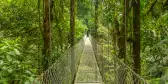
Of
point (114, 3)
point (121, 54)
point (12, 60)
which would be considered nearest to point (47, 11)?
point (121, 54)

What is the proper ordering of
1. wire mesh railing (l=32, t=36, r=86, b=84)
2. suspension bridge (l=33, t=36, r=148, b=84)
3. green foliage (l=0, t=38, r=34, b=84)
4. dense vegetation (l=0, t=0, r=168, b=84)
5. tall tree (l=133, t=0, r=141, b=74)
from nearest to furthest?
green foliage (l=0, t=38, r=34, b=84) → dense vegetation (l=0, t=0, r=168, b=84) → wire mesh railing (l=32, t=36, r=86, b=84) → suspension bridge (l=33, t=36, r=148, b=84) → tall tree (l=133, t=0, r=141, b=74)

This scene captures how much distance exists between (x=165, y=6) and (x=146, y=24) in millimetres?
1525

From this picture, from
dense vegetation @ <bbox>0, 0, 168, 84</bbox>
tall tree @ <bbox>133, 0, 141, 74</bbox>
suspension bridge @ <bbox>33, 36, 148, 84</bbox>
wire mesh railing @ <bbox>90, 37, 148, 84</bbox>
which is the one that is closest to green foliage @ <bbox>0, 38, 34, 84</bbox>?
dense vegetation @ <bbox>0, 0, 168, 84</bbox>

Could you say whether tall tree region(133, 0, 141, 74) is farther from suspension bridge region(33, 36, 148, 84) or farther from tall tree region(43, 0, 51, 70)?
tall tree region(43, 0, 51, 70)

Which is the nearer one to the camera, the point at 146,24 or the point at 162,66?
the point at 162,66

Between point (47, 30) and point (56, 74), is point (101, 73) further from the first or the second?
point (56, 74)

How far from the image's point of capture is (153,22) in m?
5.07

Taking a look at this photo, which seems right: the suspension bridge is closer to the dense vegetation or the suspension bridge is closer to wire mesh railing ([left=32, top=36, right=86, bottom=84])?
wire mesh railing ([left=32, top=36, right=86, bottom=84])

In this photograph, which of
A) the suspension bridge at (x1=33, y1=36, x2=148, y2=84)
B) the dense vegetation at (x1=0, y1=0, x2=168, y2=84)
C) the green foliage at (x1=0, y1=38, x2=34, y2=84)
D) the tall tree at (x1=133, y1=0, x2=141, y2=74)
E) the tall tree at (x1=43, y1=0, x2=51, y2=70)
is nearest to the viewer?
the green foliage at (x1=0, y1=38, x2=34, y2=84)

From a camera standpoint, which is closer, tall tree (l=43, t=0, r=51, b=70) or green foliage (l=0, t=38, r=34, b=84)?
green foliage (l=0, t=38, r=34, b=84)

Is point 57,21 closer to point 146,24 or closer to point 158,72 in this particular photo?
point 146,24

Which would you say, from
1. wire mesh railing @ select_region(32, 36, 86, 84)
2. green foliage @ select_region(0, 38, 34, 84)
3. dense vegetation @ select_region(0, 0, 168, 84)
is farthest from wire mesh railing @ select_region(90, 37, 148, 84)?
green foliage @ select_region(0, 38, 34, 84)

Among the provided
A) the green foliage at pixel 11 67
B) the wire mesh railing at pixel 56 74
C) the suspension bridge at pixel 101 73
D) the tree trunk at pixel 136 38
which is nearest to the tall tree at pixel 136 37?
the tree trunk at pixel 136 38

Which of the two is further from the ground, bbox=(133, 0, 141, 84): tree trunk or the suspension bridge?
bbox=(133, 0, 141, 84): tree trunk
